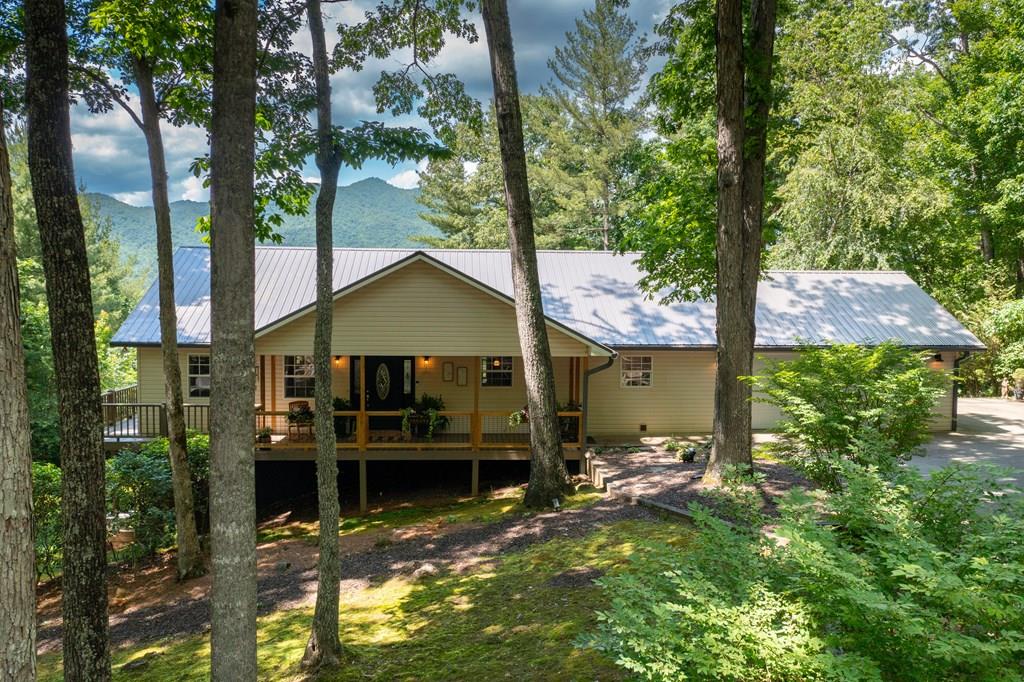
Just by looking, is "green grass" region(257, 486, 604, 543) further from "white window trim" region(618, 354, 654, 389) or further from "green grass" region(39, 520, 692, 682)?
"white window trim" region(618, 354, 654, 389)

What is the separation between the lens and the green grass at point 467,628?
224 inches

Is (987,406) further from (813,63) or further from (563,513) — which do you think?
(563,513)

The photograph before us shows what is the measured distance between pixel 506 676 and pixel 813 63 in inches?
960

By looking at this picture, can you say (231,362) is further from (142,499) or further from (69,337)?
(142,499)

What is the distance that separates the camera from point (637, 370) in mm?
16781

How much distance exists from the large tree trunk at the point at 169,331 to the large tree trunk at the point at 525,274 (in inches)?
214

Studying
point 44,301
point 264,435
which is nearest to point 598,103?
point 264,435

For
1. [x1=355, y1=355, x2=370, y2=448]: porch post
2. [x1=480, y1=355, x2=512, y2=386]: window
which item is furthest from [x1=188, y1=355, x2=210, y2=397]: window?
[x1=480, y1=355, x2=512, y2=386]: window

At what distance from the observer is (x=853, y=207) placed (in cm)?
2219

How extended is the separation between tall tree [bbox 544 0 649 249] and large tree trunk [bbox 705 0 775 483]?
20.2 m

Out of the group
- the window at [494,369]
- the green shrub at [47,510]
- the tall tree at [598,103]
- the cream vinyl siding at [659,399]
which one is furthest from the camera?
the tall tree at [598,103]

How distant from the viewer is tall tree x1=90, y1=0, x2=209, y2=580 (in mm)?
7652

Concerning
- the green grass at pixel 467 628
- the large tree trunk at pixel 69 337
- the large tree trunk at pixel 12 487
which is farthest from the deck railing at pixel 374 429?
the large tree trunk at pixel 12 487

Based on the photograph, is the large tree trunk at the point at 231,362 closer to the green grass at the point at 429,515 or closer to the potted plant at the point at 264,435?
the green grass at the point at 429,515
